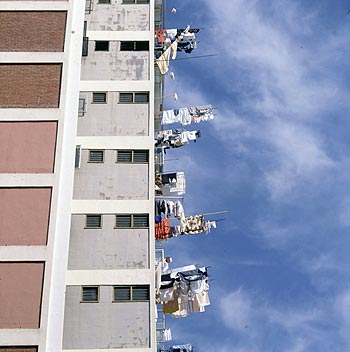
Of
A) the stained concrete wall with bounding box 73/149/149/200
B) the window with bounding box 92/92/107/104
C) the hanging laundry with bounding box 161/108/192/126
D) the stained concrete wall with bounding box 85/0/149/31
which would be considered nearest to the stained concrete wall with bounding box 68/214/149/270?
the stained concrete wall with bounding box 73/149/149/200

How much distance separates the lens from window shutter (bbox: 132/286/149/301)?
17.0 metres

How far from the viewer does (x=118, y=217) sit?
18.1 meters

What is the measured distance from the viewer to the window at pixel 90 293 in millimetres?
16891

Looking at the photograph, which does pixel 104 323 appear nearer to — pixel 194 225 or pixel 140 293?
pixel 140 293

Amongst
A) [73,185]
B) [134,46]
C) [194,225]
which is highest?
[134,46]

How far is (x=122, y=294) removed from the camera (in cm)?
1703

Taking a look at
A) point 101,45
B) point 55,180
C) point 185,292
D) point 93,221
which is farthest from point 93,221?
point 101,45

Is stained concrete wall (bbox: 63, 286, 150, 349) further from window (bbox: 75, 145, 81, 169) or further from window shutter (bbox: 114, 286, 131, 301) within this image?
window (bbox: 75, 145, 81, 169)

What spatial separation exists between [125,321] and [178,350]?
932 centimetres

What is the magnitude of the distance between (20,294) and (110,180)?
5.13 m

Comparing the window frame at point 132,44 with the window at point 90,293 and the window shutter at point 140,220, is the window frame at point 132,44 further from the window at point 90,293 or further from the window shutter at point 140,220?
the window at point 90,293

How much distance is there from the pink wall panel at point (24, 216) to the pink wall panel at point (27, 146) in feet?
2.50

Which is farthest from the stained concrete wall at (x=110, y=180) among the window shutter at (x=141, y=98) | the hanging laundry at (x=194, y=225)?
the hanging laundry at (x=194, y=225)

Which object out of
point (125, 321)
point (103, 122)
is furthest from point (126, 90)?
point (125, 321)
